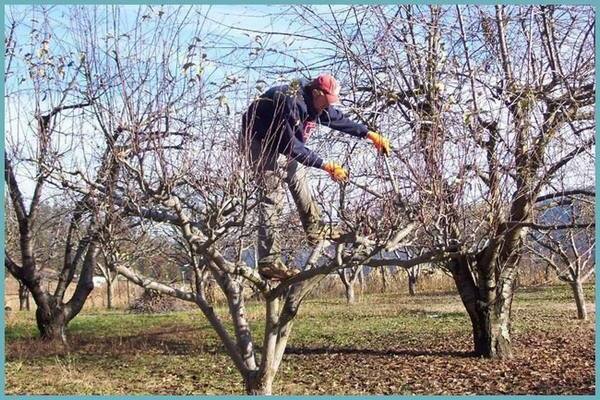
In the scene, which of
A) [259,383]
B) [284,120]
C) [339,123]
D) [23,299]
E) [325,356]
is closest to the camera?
[284,120]

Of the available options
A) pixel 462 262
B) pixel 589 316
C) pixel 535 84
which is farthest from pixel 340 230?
pixel 589 316

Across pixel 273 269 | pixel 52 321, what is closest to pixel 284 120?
pixel 273 269

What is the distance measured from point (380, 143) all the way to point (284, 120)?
71 centimetres

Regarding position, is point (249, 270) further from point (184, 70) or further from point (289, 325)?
point (184, 70)

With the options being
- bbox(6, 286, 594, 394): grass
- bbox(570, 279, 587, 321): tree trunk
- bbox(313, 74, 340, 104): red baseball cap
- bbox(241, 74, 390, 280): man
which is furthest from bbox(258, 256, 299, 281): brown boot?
bbox(570, 279, 587, 321): tree trunk

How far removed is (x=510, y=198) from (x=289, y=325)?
2.11 m

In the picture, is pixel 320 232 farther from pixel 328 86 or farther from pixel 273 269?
pixel 328 86

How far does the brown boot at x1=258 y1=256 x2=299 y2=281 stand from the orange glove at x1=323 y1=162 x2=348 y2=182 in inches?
29.9

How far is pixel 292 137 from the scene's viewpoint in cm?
446

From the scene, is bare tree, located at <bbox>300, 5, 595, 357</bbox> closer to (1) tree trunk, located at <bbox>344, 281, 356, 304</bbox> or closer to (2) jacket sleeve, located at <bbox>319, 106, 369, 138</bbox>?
(2) jacket sleeve, located at <bbox>319, 106, 369, 138</bbox>

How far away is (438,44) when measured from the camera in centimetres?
580

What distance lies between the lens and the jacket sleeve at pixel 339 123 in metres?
4.84

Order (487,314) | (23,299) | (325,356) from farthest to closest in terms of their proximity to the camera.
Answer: (23,299), (325,356), (487,314)

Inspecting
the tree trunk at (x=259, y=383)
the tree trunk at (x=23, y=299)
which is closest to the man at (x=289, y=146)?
the tree trunk at (x=259, y=383)
